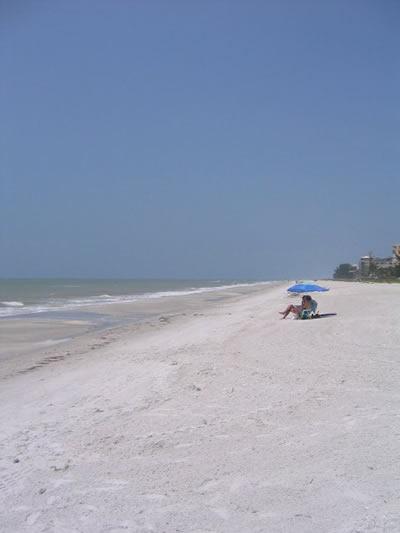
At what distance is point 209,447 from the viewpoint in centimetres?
512

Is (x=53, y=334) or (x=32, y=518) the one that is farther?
(x=53, y=334)

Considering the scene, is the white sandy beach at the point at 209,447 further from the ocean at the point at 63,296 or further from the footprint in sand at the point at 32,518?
the ocean at the point at 63,296

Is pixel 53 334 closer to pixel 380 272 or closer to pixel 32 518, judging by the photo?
pixel 32 518

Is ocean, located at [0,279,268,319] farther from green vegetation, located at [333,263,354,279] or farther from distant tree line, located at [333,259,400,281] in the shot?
green vegetation, located at [333,263,354,279]

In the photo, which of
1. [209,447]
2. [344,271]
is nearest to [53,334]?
[209,447]

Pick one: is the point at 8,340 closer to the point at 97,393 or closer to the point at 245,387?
the point at 97,393

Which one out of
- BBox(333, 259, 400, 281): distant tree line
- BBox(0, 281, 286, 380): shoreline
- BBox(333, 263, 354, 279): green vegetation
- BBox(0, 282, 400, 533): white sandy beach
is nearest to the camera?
BBox(0, 282, 400, 533): white sandy beach

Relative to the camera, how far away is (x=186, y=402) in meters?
6.86

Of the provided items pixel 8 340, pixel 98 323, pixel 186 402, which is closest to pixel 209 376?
pixel 186 402

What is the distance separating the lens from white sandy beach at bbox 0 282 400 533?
3.85 m

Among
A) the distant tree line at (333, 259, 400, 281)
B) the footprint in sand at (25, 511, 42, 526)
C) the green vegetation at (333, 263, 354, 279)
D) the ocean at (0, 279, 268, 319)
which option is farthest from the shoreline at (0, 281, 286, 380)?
the green vegetation at (333, 263, 354, 279)

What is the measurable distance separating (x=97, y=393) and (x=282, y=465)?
4.14 meters

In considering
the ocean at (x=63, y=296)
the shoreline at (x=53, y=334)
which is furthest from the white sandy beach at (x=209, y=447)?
the ocean at (x=63, y=296)

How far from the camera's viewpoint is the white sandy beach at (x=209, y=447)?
12.6 ft
